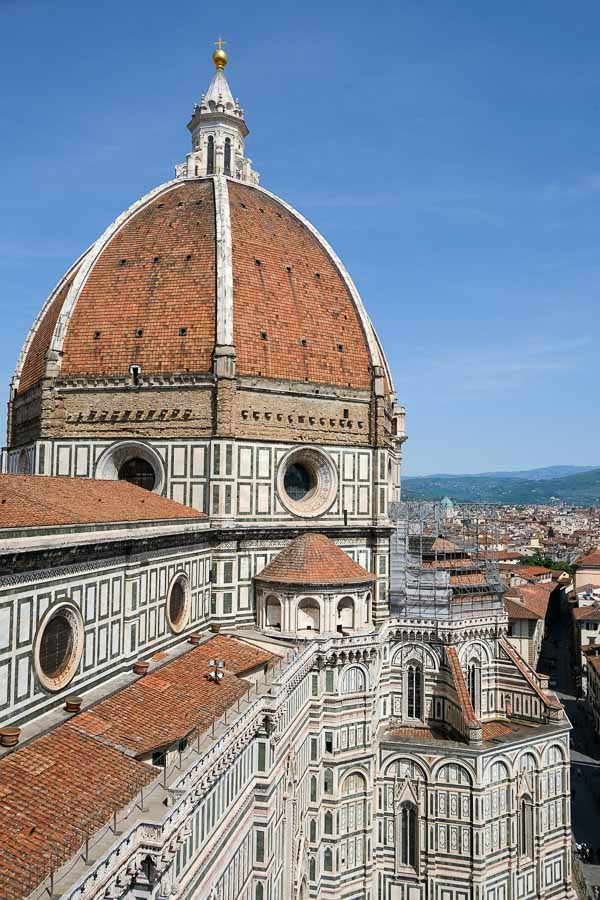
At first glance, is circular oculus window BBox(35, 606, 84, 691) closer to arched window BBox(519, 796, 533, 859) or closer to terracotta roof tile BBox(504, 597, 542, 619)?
arched window BBox(519, 796, 533, 859)

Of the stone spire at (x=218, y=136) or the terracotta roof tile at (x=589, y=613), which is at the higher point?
the stone spire at (x=218, y=136)

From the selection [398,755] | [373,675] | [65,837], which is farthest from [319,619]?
[65,837]

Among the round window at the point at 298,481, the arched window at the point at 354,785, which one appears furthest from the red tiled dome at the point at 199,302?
the arched window at the point at 354,785

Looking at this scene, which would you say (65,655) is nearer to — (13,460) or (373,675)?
(373,675)

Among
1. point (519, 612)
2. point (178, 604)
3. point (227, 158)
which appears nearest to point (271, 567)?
point (178, 604)

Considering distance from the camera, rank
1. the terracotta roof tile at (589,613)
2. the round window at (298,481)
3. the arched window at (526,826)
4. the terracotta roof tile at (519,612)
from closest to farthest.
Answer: the arched window at (526,826) → the round window at (298,481) → the terracotta roof tile at (519,612) → the terracotta roof tile at (589,613)

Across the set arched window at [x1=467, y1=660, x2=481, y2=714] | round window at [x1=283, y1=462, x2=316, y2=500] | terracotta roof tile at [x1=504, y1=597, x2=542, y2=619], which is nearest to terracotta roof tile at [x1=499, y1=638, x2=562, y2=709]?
arched window at [x1=467, y1=660, x2=481, y2=714]

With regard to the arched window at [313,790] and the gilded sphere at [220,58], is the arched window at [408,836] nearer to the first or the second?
the arched window at [313,790]
